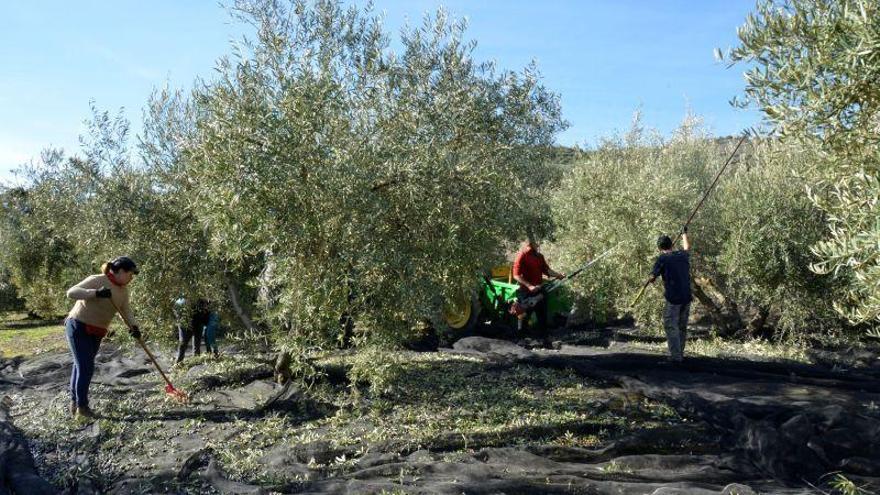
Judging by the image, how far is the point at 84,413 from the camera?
8250 mm

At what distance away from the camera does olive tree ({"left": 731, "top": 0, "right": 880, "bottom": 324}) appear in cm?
382

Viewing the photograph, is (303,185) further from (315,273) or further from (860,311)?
(860,311)

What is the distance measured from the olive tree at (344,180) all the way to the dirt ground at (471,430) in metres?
1.20

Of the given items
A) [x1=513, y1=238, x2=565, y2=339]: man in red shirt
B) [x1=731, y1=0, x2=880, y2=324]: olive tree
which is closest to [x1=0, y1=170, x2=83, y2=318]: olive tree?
[x1=513, y1=238, x2=565, y2=339]: man in red shirt

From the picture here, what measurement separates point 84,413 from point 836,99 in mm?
8102

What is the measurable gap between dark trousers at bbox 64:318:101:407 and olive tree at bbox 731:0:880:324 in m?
7.31

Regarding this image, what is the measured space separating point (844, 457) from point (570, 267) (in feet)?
33.6

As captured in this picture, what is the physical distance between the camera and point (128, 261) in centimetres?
829

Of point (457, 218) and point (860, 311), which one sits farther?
point (457, 218)

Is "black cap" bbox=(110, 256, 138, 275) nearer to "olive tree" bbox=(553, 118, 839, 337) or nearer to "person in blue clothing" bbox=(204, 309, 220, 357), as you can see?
"person in blue clothing" bbox=(204, 309, 220, 357)

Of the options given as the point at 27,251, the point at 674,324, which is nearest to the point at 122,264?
the point at 674,324

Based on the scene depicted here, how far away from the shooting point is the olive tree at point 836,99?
3.82 m

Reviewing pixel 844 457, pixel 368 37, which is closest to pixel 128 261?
pixel 368 37

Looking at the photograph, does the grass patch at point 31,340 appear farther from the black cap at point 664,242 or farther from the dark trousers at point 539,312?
the black cap at point 664,242
